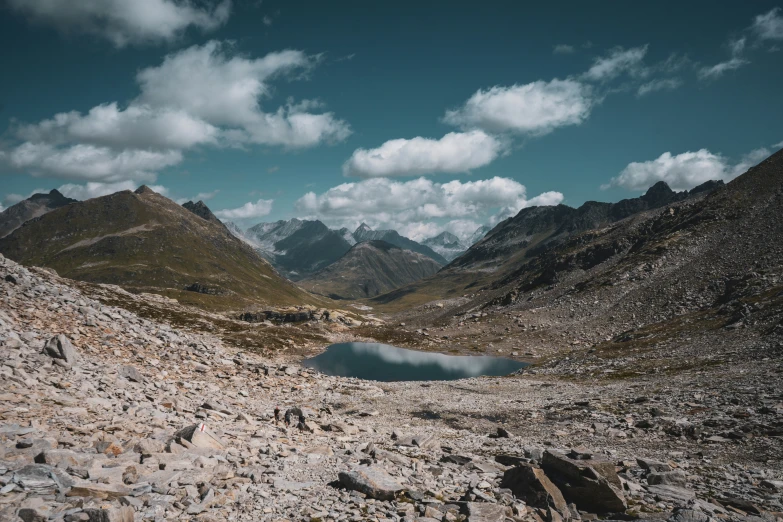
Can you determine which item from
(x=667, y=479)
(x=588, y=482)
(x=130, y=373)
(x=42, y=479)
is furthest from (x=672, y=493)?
(x=130, y=373)

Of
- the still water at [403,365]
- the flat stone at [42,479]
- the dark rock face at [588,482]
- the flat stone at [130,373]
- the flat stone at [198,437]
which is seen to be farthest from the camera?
the still water at [403,365]

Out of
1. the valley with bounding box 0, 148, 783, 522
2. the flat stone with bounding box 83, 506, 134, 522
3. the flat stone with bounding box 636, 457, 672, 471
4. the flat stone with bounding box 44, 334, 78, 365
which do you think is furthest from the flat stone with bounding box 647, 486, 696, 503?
the flat stone with bounding box 44, 334, 78, 365

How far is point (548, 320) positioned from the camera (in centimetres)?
11512

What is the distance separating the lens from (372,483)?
15.4 m

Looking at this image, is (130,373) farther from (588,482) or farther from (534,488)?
(588,482)

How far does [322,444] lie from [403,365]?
7999cm

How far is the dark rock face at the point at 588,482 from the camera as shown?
14.9 meters

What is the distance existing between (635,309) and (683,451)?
287 ft

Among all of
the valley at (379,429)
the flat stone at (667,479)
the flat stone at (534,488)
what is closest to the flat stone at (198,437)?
the valley at (379,429)

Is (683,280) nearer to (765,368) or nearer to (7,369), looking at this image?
(765,368)

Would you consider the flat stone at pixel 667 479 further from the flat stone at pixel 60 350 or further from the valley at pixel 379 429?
the flat stone at pixel 60 350

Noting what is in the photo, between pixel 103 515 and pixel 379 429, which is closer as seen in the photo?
pixel 103 515

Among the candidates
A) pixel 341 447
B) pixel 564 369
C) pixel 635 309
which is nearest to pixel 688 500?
pixel 341 447

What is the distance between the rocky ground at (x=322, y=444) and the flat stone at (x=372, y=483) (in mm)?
72
